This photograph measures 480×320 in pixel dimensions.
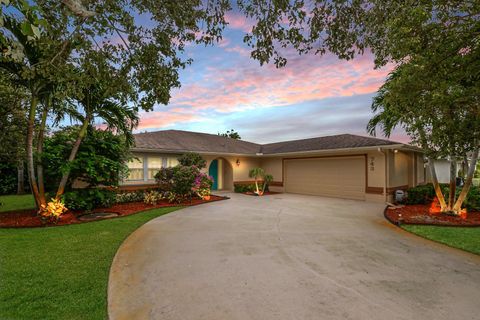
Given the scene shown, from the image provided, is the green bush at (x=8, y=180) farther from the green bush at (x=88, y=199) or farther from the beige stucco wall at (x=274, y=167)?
the beige stucco wall at (x=274, y=167)

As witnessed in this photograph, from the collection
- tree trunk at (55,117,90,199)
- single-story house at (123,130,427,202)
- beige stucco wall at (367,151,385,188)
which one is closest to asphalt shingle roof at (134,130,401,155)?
single-story house at (123,130,427,202)

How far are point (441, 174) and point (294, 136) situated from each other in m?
14.2

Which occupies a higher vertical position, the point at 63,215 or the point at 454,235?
the point at 63,215

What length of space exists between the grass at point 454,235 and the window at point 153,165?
1225 centimetres

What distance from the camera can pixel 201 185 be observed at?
13.1 meters

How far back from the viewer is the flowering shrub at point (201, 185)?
12.3 meters

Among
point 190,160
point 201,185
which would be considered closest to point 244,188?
point 201,185

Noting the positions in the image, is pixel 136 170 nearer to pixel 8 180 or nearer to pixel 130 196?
pixel 130 196

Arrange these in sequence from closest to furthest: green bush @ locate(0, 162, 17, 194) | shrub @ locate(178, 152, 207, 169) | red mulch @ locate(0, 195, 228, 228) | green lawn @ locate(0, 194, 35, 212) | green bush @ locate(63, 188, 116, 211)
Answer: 1. red mulch @ locate(0, 195, 228, 228)
2. green bush @ locate(63, 188, 116, 211)
3. green lawn @ locate(0, 194, 35, 212)
4. shrub @ locate(178, 152, 207, 169)
5. green bush @ locate(0, 162, 17, 194)

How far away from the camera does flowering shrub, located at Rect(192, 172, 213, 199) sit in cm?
1231

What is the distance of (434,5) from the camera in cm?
437

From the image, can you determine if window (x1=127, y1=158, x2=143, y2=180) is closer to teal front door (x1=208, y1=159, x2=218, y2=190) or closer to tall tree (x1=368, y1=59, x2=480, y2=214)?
teal front door (x1=208, y1=159, x2=218, y2=190)

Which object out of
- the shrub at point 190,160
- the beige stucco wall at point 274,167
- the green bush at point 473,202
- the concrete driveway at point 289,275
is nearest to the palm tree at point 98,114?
the shrub at point 190,160

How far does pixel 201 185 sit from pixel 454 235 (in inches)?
407
